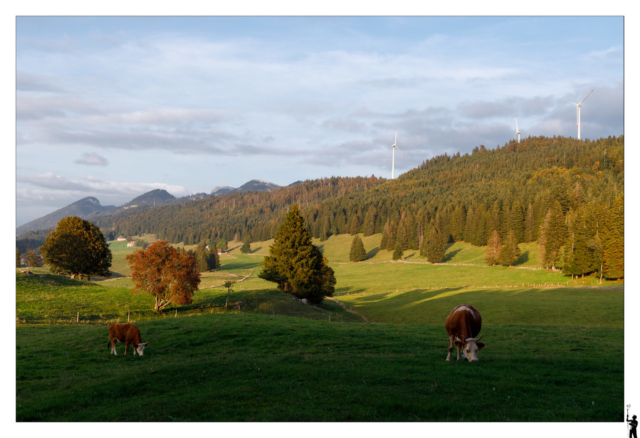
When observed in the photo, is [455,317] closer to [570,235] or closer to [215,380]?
[215,380]

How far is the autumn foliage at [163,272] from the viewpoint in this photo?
134 ft

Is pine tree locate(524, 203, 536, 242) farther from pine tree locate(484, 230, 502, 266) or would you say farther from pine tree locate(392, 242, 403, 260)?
pine tree locate(392, 242, 403, 260)

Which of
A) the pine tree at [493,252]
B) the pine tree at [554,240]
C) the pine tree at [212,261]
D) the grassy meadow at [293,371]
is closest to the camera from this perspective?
the grassy meadow at [293,371]

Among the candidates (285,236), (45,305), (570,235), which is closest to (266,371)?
(45,305)

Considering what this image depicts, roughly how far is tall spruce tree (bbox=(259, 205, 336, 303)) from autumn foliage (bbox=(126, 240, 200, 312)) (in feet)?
46.4

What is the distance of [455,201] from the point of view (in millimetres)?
182500

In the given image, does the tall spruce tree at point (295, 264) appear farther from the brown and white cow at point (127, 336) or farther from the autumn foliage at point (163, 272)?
the brown and white cow at point (127, 336)

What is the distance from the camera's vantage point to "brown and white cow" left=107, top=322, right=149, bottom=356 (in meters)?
22.1

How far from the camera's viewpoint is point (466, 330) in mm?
17094

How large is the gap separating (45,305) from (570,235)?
317ft

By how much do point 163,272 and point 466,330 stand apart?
113ft

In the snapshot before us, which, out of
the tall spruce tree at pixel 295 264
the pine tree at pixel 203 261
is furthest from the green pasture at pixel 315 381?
the pine tree at pixel 203 261

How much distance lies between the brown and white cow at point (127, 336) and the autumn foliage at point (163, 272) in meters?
19.0

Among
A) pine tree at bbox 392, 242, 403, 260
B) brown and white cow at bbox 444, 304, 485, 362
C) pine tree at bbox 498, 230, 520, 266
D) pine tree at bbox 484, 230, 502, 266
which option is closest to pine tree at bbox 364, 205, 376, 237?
pine tree at bbox 392, 242, 403, 260
